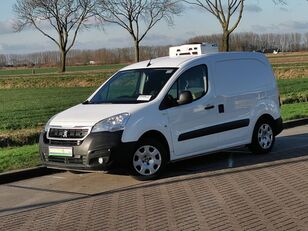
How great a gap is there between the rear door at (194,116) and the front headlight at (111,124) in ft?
2.89

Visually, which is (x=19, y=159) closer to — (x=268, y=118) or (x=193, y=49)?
(x=193, y=49)

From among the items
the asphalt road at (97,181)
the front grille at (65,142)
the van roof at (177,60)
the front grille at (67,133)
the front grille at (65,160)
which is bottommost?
the asphalt road at (97,181)

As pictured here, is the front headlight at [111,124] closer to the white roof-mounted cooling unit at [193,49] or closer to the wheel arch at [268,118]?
the white roof-mounted cooling unit at [193,49]

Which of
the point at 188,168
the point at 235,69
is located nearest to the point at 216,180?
the point at 188,168

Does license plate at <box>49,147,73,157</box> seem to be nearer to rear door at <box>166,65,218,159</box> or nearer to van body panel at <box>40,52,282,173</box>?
van body panel at <box>40,52,282,173</box>

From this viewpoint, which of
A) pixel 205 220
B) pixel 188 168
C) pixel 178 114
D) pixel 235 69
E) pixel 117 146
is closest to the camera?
pixel 205 220

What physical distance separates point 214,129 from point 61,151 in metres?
2.62

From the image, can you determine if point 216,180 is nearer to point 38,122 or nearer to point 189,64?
point 189,64

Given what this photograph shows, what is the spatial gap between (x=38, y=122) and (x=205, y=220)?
39.2 ft

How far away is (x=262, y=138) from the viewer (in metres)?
10.3

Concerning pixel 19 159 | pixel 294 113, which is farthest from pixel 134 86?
pixel 294 113

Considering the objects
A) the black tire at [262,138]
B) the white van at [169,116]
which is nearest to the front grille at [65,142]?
the white van at [169,116]

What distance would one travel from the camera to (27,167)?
30.2 ft

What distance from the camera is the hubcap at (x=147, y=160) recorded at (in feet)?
26.8
